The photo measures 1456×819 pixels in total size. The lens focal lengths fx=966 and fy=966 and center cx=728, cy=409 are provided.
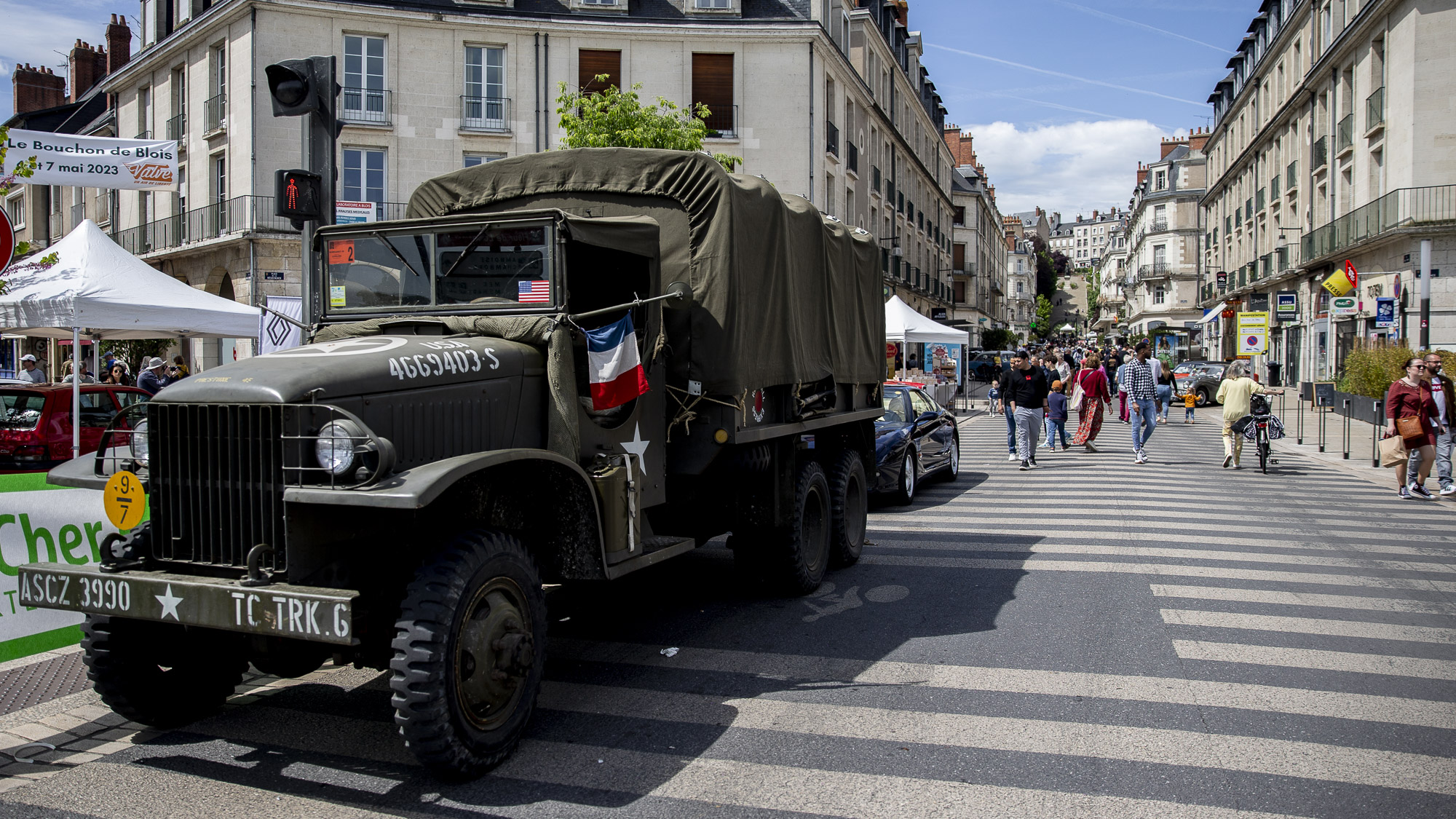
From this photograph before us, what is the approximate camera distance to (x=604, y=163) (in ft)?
20.1

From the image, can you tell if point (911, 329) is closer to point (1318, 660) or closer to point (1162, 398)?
point (1162, 398)

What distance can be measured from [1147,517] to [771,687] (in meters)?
7.10

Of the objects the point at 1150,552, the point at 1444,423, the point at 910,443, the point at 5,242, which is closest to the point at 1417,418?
the point at 1444,423

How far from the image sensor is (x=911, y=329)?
2583 cm

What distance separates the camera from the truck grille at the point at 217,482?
384 centimetres

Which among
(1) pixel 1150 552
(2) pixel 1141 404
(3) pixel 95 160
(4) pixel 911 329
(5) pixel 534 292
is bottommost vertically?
(1) pixel 1150 552

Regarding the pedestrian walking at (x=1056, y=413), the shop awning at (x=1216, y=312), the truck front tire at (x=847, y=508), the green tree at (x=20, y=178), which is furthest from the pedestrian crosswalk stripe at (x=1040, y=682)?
the shop awning at (x=1216, y=312)

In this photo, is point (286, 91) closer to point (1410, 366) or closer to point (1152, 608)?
point (1152, 608)

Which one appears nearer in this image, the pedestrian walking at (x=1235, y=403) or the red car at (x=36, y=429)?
the red car at (x=36, y=429)

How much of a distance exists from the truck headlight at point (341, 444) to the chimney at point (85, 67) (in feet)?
148

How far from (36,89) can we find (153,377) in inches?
1323

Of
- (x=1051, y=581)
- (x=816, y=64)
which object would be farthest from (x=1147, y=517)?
(x=816, y=64)

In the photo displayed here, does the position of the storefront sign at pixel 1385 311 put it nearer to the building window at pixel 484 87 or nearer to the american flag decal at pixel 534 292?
the american flag decal at pixel 534 292

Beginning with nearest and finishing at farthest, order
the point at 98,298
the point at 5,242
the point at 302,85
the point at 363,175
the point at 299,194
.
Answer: the point at 5,242, the point at 299,194, the point at 302,85, the point at 98,298, the point at 363,175
